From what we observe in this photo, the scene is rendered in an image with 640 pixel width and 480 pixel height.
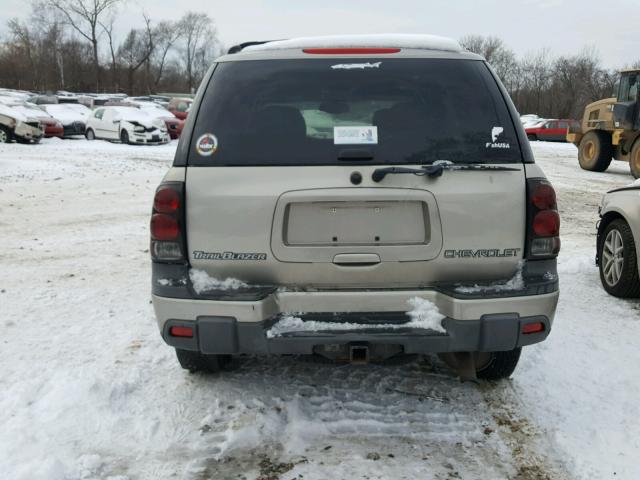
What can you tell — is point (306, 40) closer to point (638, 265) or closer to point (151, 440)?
point (151, 440)

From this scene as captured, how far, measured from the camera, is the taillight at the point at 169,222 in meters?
2.88

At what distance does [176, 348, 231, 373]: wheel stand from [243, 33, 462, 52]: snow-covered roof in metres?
1.80

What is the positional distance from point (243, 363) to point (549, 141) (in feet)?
119

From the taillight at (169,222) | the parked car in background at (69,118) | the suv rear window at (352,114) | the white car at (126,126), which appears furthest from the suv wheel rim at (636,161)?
the parked car in background at (69,118)

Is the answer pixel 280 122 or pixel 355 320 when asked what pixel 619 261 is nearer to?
pixel 355 320

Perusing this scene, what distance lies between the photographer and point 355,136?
2.91m

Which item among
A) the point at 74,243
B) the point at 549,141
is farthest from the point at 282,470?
the point at 549,141

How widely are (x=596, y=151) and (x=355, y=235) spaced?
17.9 m

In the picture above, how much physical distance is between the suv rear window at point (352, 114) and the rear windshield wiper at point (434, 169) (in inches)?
2.0

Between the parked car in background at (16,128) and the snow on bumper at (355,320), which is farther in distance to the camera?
the parked car in background at (16,128)

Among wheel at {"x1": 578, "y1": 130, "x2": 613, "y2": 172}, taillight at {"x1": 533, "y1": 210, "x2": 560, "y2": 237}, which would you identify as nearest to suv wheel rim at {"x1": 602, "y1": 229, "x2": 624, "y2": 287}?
taillight at {"x1": 533, "y1": 210, "x2": 560, "y2": 237}

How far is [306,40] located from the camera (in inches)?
129

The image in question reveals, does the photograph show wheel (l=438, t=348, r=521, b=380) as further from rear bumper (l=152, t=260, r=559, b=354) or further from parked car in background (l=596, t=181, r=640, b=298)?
parked car in background (l=596, t=181, r=640, b=298)

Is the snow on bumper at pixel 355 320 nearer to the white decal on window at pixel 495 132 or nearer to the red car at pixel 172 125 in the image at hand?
the white decal on window at pixel 495 132
